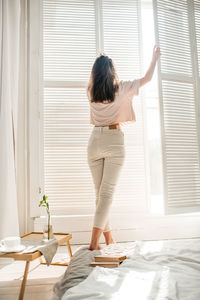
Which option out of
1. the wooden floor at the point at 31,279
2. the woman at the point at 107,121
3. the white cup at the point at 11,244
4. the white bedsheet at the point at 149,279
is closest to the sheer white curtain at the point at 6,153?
the wooden floor at the point at 31,279

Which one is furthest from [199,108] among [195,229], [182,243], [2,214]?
[2,214]

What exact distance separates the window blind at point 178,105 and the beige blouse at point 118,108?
0.53 meters

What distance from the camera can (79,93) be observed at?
8.77 feet

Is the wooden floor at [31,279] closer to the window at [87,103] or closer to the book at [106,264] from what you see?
the book at [106,264]

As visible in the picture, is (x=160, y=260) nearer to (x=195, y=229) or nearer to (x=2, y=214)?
(x=2, y=214)

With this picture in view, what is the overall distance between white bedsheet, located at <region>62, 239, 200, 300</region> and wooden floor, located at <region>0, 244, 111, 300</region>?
0.57 metres

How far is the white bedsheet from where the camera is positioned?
0.84 m

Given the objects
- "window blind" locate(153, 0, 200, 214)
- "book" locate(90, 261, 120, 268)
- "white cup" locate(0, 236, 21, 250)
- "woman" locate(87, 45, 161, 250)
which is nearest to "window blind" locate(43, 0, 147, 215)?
"window blind" locate(153, 0, 200, 214)

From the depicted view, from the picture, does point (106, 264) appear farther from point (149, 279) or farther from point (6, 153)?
point (6, 153)

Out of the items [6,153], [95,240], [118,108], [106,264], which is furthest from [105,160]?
[106,264]

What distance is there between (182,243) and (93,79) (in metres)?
1.33

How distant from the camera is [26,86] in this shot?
269 cm

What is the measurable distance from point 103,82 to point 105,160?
23.5 inches

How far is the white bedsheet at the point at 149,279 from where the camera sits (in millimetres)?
838
